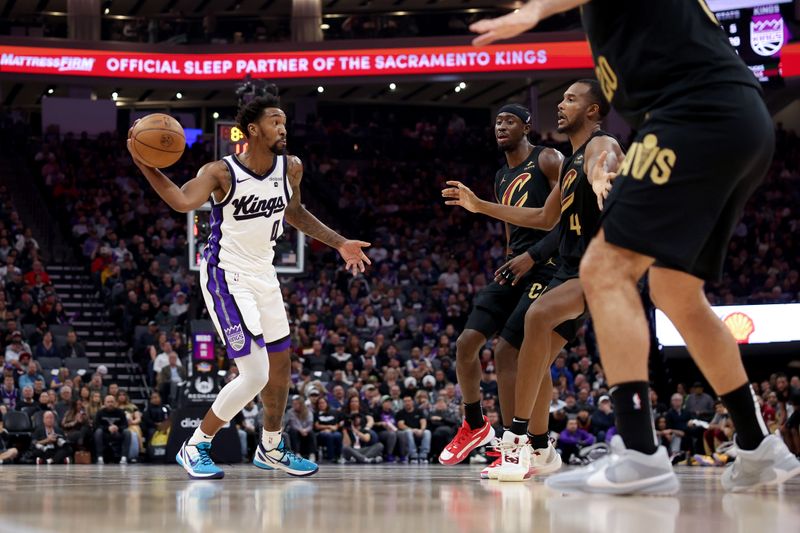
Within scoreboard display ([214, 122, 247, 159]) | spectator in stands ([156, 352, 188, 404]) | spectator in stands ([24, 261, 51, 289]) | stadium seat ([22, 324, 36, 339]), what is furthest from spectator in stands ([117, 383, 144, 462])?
spectator in stands ([24, 261, 51, 289])

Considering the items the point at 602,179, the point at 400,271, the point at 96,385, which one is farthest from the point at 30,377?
the point at 602,179

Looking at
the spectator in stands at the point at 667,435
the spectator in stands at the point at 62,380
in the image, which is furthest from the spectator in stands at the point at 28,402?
the spectator in stands at the point at 667,435

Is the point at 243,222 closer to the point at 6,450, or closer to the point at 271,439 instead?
the point at 271,439

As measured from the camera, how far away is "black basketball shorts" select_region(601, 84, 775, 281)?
329 centimetres

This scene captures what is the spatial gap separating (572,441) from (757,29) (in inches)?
278

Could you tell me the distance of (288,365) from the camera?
250 inches

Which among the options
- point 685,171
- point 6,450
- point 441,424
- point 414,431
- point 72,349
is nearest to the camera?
point 685,171

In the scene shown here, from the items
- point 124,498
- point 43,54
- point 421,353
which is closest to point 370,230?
point 421,353

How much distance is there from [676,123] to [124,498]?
233 centimetres

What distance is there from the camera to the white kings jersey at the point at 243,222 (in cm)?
614

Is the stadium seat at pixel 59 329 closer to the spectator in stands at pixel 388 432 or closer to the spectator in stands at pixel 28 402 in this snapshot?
the spectator in stands at pixel 28 402

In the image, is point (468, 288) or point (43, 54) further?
point (43, 54)

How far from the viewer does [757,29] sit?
16.5 metres

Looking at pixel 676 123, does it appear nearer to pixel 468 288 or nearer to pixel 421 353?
pixel 421 353
